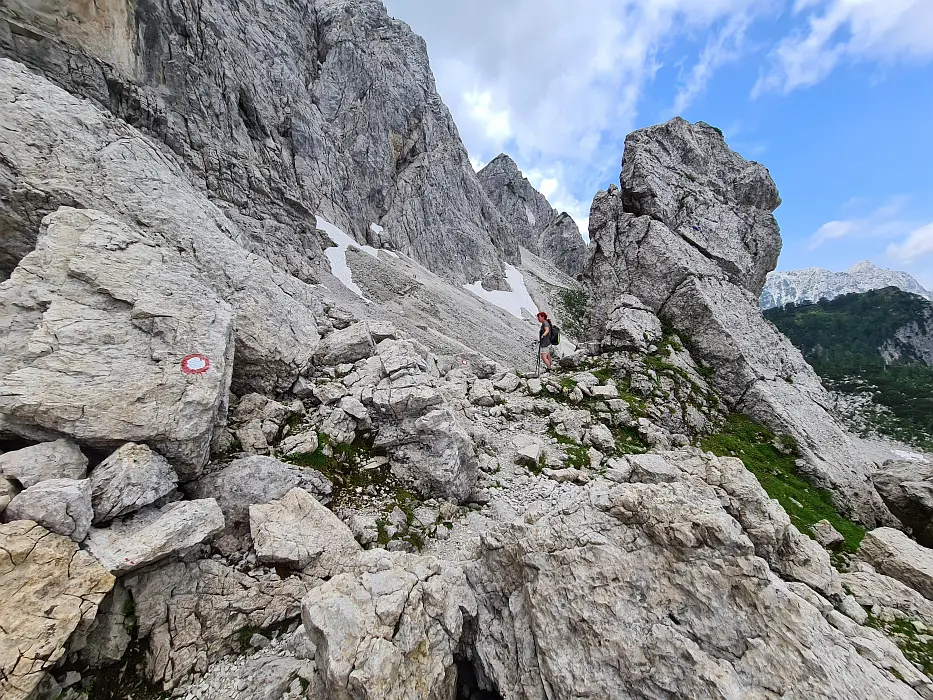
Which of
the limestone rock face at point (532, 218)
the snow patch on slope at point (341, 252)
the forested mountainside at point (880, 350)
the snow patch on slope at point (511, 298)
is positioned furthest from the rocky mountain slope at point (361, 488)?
the limestone rock face at point (532, 218)

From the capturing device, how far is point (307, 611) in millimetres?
5914

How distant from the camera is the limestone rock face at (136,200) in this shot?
1033 centimetres

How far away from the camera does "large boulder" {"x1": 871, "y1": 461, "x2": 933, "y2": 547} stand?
12.5 metres

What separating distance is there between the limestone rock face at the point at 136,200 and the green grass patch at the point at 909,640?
45.0 feet

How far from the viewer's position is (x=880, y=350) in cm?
11156

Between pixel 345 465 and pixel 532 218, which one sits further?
pixel 532 218

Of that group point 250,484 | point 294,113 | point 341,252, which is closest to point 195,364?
point 250,484

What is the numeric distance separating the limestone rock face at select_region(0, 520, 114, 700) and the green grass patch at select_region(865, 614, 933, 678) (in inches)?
468

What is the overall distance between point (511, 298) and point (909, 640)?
67.6 metres

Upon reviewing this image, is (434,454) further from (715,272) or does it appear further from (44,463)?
(715,272)

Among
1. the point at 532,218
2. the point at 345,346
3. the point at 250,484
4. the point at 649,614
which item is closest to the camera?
the point at 649,614

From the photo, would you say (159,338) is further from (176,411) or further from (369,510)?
(369,510)

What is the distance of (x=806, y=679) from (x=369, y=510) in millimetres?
8707

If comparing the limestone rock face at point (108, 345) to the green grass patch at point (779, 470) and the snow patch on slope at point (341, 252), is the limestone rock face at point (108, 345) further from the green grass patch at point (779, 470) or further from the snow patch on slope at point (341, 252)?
the snow patch on slope at point (341, 252)
